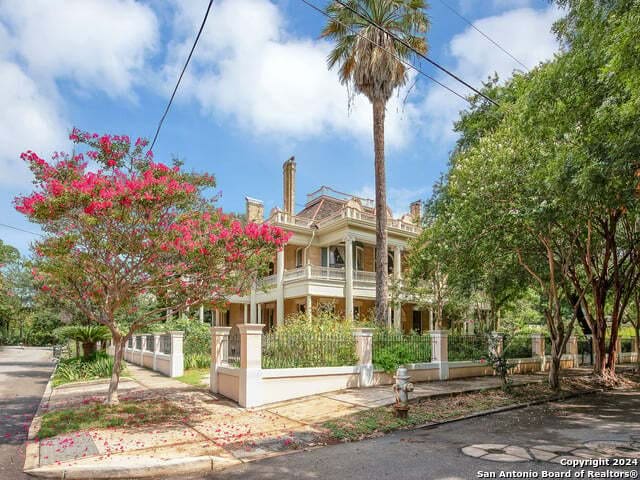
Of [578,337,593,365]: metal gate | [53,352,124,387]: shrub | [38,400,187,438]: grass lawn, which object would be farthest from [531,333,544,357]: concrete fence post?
[53,352,124,387]: shrub

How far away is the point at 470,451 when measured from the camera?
696 centimetres

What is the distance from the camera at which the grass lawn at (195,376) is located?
14583mm

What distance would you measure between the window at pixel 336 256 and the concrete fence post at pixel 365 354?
50.6 ft

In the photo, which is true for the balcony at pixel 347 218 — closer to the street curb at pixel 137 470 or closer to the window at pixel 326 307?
the window at pixel 326 307

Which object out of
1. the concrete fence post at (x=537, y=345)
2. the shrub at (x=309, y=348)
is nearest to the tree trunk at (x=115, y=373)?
the shrub at (x=309, y=348)

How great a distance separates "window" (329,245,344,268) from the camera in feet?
93.3

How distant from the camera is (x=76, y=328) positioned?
18531 mm

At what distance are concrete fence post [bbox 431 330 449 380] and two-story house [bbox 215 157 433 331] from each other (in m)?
9.18

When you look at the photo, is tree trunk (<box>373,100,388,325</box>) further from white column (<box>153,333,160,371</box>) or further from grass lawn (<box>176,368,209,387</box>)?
white column (<box>153,333,160,371</box>)

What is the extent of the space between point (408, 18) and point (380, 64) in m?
1.88

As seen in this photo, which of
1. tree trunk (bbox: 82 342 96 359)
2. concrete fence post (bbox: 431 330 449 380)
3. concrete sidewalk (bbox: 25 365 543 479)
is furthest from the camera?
tree trunk (bbox: 82 342 96 359)

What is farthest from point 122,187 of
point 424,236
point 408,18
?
point 408,18

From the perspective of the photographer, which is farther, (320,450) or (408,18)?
(408,18)

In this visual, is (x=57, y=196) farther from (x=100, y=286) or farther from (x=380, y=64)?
(x=380, y=64)
